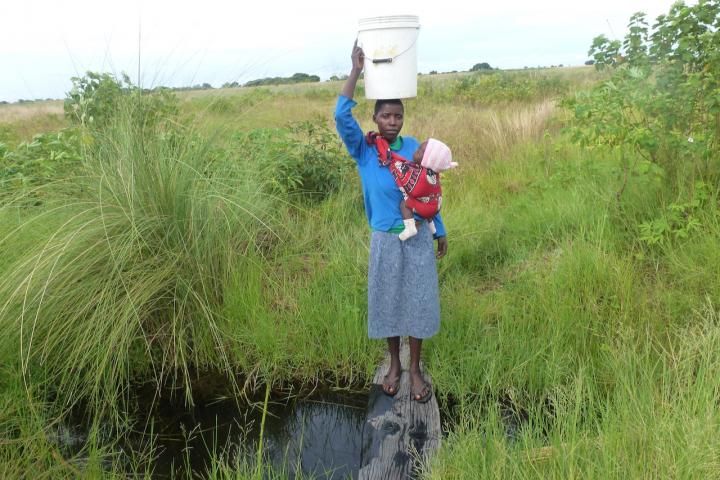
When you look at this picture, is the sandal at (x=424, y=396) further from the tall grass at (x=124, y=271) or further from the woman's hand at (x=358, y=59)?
the woman's hand at (x=358, y=59)

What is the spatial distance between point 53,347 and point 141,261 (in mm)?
644

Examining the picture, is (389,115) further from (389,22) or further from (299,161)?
(299,161)

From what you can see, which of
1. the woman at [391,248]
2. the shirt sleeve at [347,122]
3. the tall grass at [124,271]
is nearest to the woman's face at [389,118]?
the woman at [391,248]

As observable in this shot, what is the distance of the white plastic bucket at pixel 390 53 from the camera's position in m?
2.14

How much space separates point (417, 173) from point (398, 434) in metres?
1.25

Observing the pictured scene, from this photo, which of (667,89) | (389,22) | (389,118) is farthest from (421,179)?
(667,89)

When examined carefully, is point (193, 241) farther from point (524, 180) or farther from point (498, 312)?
point (524, 180)

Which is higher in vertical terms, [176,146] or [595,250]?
[176,146]

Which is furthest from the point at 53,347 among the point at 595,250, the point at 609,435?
the point at 595,250

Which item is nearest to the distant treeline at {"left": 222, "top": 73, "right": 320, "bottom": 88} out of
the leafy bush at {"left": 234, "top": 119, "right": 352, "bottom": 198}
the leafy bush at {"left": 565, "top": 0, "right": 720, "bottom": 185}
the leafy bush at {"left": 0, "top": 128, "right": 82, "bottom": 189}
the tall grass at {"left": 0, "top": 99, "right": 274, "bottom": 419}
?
the tall grass at {"left": 0, "top": 99, "right": 274, "bottom": 419}

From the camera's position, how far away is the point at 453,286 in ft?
11.5

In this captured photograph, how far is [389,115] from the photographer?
7.50 feet

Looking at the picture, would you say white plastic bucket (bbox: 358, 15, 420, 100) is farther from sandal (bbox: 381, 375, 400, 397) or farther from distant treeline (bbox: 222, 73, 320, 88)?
sandal (bbox: 381, 375, 400, 397)

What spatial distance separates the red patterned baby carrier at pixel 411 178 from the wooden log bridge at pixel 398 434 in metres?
1.01
